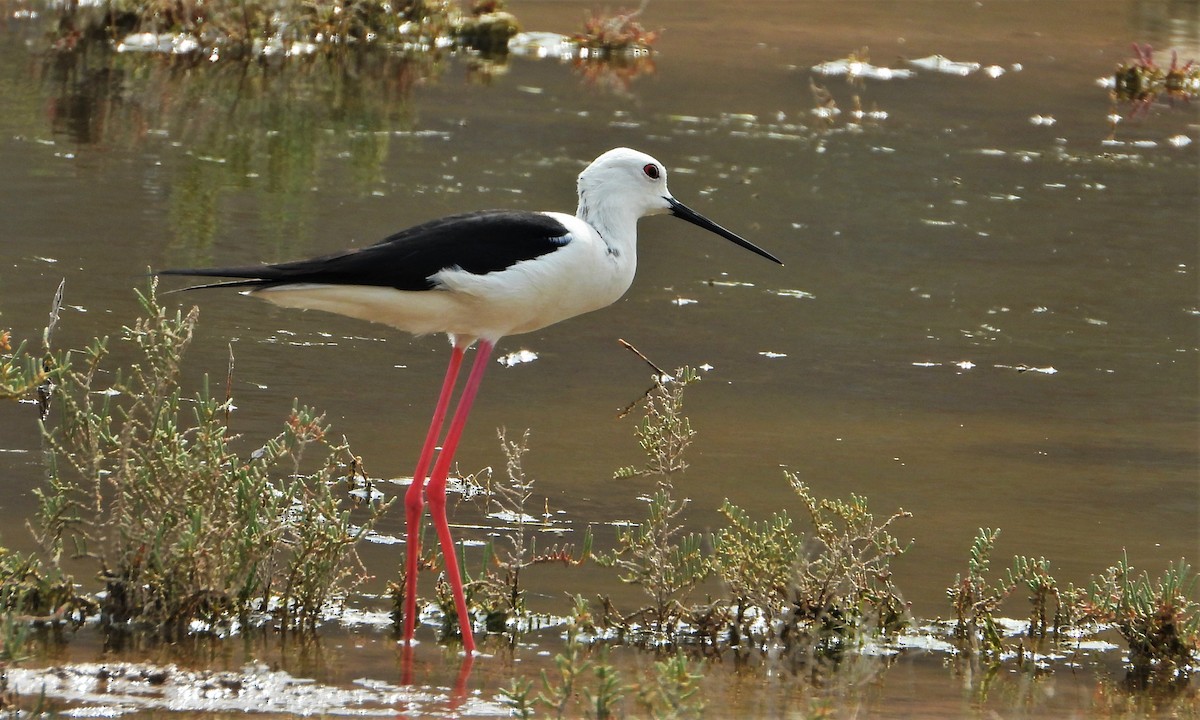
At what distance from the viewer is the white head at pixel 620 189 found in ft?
17.8

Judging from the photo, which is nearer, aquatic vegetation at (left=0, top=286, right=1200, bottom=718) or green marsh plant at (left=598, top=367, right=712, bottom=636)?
aquatic vegetation at (left=0, top=286, right=1200, bottom=718)

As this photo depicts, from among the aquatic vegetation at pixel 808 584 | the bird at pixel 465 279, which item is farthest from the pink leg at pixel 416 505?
the aquatic vegetation at pixel 808 584

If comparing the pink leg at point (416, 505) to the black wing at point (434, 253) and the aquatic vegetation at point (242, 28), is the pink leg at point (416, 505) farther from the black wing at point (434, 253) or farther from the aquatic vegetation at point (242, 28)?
the aquatic vegetation at point (242, 28)

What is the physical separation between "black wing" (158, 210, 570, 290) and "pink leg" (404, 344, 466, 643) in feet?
1.38

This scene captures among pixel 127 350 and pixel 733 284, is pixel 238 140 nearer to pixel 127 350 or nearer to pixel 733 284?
pixel 733 284

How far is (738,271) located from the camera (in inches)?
391

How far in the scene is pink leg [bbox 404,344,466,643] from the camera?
483 centimetres

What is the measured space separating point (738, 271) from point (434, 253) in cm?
510

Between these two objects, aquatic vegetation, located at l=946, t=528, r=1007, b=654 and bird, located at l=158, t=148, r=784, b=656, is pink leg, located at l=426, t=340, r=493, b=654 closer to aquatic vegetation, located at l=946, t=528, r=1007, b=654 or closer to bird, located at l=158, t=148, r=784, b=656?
bird, located at l=158, t=148, r=784, b=656

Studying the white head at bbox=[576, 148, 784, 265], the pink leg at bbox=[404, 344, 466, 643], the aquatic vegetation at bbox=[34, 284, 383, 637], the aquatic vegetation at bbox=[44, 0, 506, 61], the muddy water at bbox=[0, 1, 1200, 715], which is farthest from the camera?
the aquatic vegetation at bbox=[44, 0, 506, 61]

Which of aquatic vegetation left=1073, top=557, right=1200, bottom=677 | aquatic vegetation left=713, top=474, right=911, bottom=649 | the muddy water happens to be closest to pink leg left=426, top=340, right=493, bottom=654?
the muddy water

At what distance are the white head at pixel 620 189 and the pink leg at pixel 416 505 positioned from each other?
2.02 feet

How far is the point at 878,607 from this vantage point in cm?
511

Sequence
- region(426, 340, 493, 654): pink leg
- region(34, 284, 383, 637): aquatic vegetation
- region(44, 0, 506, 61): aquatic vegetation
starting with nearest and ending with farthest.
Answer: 1. region(34, 284, 383, 637): aquatic vegetation
2. region(426, 340, 493, 654): pink leg
3. region(44, 0, 506, 61): aquatic vegetation
